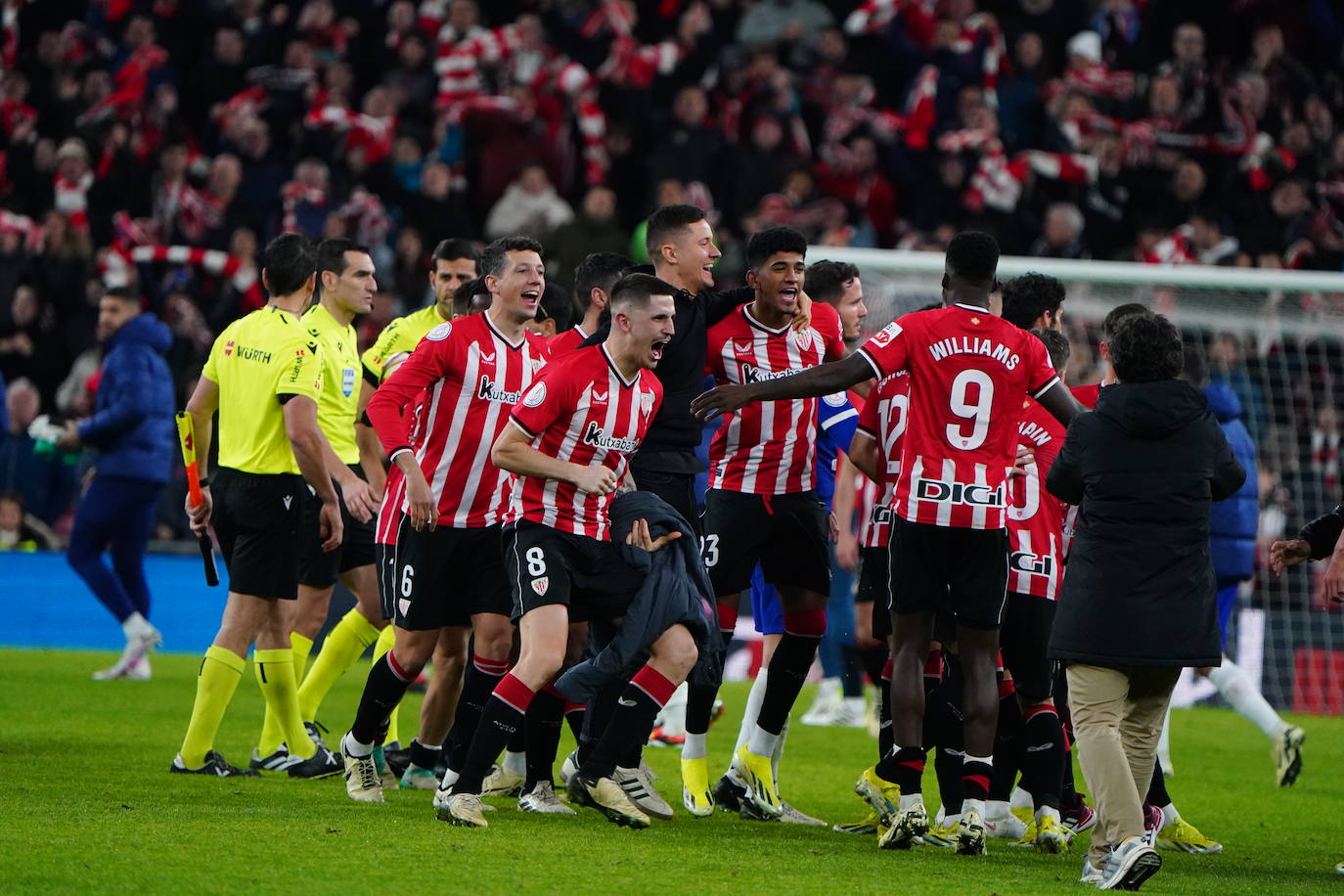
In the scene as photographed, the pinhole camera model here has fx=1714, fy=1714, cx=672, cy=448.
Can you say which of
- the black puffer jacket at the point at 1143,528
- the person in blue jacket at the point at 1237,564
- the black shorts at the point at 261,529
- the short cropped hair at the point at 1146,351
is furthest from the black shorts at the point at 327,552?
the person in blue jacket at the point at 1237,564

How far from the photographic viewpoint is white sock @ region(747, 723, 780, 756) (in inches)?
292

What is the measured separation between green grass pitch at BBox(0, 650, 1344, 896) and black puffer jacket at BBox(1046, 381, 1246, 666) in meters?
0.83

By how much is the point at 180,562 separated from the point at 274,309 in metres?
6.79

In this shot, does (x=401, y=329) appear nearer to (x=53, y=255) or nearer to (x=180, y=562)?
(x=180, y=562)

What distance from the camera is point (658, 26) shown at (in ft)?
64.2

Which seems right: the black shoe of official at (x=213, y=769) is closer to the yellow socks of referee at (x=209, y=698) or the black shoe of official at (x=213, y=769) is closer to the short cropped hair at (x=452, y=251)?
the yellow socks of referee at (x=209, y=698)

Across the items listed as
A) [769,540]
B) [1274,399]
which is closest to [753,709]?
[769,540]

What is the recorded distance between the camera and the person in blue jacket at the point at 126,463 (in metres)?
11.6

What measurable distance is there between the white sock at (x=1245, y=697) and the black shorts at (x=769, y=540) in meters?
3.52


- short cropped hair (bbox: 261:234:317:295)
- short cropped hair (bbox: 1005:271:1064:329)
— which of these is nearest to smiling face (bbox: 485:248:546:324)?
short cropped hair (bbox: 261:234:317:295)

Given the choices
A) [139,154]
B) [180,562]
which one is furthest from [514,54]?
[180,562]

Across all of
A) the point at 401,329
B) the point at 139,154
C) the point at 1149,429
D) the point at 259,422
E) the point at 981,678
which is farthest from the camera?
the point at 139,154

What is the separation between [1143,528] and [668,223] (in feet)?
8.59

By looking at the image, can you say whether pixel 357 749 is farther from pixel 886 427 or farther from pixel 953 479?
pixel 953 479
